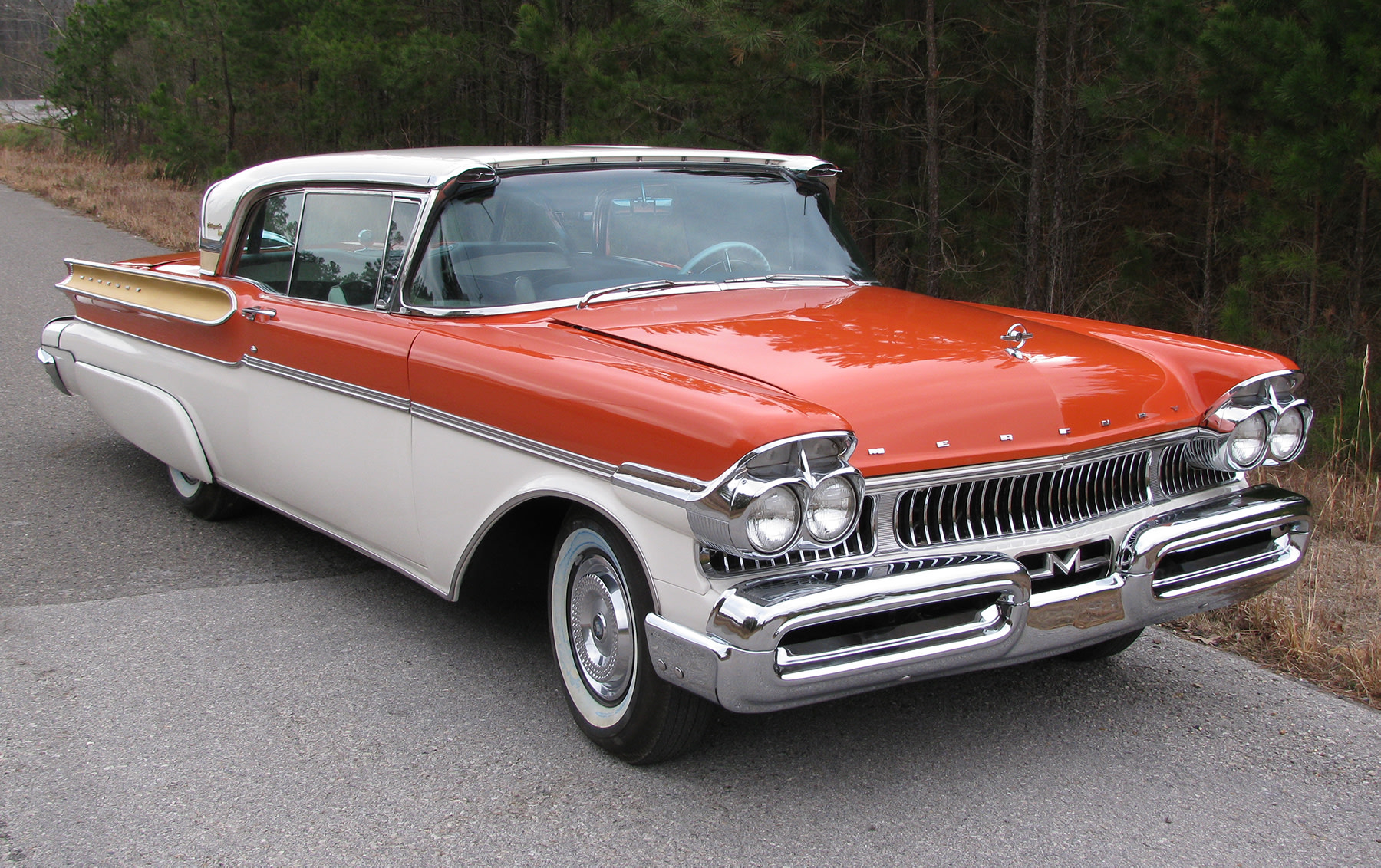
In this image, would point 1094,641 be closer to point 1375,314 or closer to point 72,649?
point 72,649

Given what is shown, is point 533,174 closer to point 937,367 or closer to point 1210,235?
point 937,367

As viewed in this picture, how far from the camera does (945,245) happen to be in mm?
11438

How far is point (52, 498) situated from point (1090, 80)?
8910mm

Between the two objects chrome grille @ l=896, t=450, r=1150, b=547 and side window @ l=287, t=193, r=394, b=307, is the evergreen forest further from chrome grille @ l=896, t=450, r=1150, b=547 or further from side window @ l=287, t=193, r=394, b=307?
side window @ l=287, t=193, r=394, b=307

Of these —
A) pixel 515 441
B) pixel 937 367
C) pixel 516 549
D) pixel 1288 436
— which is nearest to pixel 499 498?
pixel 515 441

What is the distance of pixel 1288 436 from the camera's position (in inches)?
135

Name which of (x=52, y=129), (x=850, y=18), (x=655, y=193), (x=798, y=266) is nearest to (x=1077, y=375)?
(x=798, y=266)

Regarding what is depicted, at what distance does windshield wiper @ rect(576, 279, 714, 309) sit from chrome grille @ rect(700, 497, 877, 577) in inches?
46.9

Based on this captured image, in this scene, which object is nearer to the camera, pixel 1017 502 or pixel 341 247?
pixel 1017 502

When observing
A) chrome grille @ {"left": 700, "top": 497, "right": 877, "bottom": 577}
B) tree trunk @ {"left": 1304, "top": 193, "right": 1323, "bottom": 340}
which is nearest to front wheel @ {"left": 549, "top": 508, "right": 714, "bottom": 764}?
chrome grille @ {"left": 700, "top": 497, "right": 877, "bottom": 577}

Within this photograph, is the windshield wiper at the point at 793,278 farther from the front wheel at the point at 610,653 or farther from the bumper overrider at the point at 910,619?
the bumper overrider at the point at 910,619

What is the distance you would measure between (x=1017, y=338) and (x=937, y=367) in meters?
0.49

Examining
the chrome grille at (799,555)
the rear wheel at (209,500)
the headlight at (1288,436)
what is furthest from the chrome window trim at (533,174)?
the rear wheel at (209,500)

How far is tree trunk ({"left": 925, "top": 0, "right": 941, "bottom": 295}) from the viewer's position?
32.2 feet
